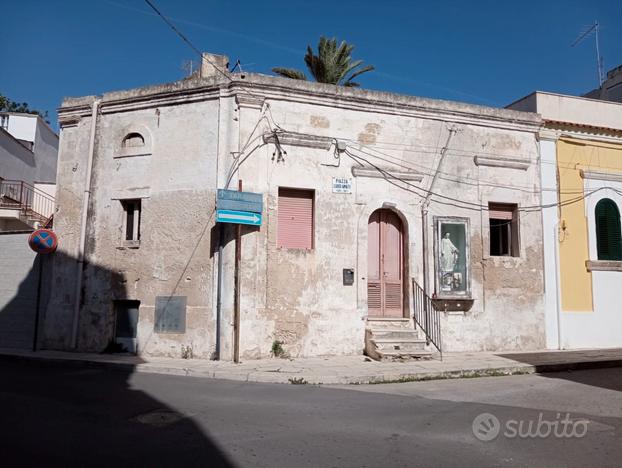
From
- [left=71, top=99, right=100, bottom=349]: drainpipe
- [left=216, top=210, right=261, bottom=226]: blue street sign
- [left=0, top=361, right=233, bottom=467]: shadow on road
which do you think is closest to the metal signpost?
[left=216, top=210, right=261, bottom=226]: blue street sign

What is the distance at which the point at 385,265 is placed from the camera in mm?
12664

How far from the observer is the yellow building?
13.6 meters

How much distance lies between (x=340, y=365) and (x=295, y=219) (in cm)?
351

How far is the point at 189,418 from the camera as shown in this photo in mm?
6199

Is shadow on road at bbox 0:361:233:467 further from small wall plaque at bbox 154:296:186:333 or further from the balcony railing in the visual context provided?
the balcony railing

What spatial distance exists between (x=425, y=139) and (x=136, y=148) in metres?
7.12

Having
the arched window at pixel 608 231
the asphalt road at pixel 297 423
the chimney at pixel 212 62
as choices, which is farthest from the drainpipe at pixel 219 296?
the arched window at pixel 608 231

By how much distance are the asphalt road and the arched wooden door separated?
136 inches

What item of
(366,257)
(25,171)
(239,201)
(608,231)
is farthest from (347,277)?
(25,171)

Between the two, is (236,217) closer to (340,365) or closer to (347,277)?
(347,277)

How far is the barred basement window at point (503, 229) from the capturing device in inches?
538

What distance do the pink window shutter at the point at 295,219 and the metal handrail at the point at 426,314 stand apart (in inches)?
113

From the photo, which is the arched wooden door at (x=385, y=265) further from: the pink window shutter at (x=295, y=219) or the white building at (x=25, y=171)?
the white building at (x=25, y=171)

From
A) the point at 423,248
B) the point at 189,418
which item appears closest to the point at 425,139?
the point at 423,248
